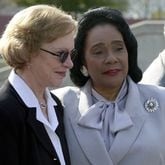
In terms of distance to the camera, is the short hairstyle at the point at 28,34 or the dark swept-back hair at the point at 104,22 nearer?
the short hairstyle at the point at 28,34

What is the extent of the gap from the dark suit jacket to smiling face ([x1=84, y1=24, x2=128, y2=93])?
1.86ft

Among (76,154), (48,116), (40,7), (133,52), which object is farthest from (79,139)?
(40,7)

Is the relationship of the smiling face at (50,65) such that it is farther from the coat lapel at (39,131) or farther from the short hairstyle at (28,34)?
the coat lapel at (39,131)

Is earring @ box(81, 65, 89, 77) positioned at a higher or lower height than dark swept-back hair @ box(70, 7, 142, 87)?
lower

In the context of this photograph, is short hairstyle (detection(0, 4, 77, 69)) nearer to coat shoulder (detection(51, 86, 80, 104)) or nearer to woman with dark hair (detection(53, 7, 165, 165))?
woman with dark hair (detection(53, 7, 165, 165))

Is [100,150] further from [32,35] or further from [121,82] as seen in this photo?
[32,35]

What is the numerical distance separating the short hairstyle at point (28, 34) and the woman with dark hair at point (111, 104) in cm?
46

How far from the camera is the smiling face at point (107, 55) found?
3.14 m

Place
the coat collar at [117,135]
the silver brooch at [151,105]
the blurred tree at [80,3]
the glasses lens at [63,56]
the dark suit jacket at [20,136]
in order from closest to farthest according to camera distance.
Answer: the dark suit jacket at [20,136], the glasses lens at [63,56], the coat collar at [117,135], the silver brooch at [151,105], the blurred tree at [80,3]

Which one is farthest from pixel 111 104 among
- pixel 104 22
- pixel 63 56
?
pixel 63 56

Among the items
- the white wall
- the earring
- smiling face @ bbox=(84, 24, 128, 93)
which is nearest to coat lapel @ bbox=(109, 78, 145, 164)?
smiling face @ bbox=(84, 24, 128, 93)

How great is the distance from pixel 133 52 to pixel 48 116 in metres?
0.68

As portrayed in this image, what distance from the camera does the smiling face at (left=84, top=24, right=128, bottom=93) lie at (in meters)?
3.14

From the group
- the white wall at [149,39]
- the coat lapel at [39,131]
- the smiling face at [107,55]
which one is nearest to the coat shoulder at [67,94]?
the smiling face at [107,55]
